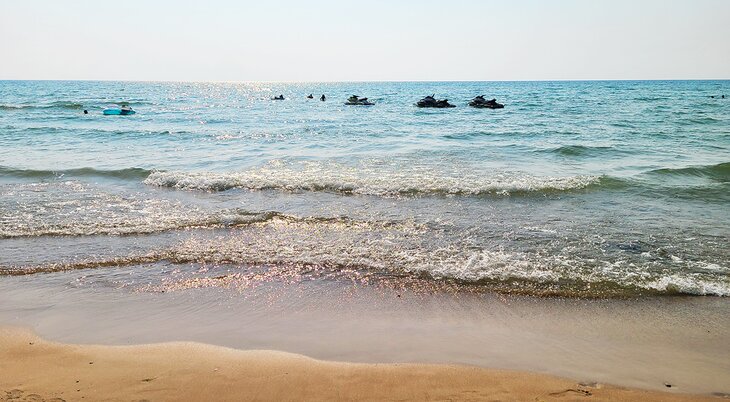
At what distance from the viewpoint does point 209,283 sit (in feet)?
21.4

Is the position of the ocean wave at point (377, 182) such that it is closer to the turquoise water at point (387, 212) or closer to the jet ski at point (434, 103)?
the turquoise water at point (387, 212)

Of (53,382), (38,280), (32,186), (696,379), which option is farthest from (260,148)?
(696,379)

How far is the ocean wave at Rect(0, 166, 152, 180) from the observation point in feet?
48.5

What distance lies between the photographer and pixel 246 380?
13.7 feet

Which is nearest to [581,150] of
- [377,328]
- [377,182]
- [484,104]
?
[377,182]

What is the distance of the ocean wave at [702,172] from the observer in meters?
14.2

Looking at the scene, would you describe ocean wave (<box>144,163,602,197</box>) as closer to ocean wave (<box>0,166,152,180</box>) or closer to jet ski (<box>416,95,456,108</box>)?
ocean wave (<box>0,166,152,180</box>)

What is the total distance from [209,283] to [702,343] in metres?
5.91

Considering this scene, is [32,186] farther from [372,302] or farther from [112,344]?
[372,302]

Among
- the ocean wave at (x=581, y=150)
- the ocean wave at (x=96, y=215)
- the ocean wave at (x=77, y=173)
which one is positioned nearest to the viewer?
the ocean wave at (x=96, y=215)

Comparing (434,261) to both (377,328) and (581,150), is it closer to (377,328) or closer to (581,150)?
(377,328)

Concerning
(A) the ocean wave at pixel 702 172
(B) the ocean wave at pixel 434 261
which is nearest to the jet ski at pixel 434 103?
(A) the ocean wave at pixel 702 172

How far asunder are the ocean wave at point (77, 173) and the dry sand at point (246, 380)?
37.4 ft

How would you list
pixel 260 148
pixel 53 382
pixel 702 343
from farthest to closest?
pixel 260 148, pixel 702 343, pixel 53 382
